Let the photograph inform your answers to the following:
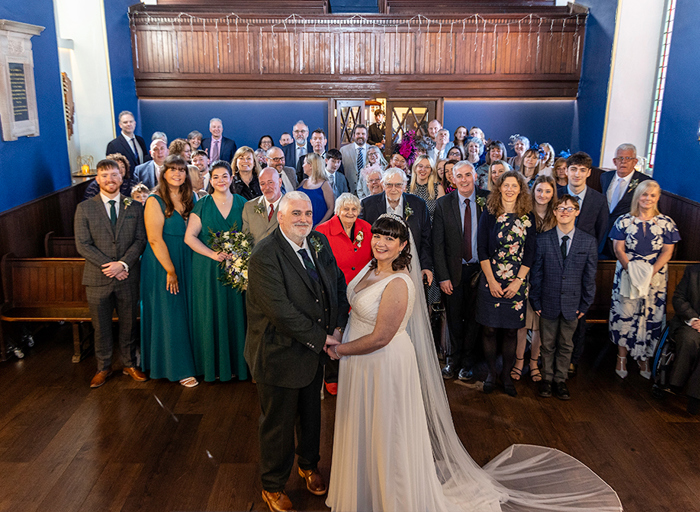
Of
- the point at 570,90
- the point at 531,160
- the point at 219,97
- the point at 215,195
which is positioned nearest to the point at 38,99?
the point at 215,195

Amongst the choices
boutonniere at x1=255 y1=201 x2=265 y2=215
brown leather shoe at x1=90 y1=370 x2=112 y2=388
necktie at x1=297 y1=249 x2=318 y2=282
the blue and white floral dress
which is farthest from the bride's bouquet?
the blue and white floral dress

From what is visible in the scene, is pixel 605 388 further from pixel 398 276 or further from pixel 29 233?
pixel 29 233

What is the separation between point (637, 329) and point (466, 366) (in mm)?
1494

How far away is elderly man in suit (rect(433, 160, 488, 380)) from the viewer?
466 centimetres

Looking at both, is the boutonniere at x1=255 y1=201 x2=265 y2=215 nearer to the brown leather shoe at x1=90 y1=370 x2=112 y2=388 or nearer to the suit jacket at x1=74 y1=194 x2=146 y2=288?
the suit jacket at x1=74 y1=194 x2=146 y2=288

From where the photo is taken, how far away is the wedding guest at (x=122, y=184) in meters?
5.68

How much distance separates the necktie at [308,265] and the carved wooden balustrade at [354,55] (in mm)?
7596

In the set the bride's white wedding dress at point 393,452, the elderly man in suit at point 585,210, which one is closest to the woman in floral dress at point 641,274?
the elderly man in suit at point 585,210

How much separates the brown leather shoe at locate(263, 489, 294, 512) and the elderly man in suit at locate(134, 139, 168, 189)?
4.10 meters

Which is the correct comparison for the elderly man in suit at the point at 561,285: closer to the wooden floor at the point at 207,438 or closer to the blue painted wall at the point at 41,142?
the wooden floor at the point at 207,438

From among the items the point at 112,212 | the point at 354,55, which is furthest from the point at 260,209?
the point at 354,55

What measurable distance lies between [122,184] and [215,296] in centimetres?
233

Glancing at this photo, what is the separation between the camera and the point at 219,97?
10156mm

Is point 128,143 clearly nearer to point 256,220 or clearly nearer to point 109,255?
point 109,255
